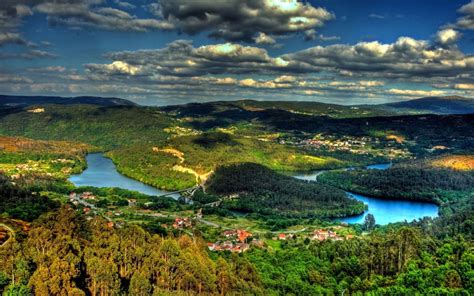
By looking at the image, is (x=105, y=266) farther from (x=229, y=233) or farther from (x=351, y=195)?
(x=351, y=195)

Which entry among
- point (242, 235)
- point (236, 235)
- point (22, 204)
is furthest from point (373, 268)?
point (22, 204)

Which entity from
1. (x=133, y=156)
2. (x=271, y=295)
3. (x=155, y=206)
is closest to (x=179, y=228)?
(x=155, y=206)

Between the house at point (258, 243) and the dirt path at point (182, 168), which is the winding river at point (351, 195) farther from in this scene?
the house at point (258, 243)

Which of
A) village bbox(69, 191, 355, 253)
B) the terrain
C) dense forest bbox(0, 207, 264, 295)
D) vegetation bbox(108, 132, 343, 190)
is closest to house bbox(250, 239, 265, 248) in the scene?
village bbox(69, 191, 355, 253)

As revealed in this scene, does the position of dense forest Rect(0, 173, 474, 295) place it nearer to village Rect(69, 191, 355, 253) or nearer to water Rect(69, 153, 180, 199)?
village Rect(69, 191, 355, 253)

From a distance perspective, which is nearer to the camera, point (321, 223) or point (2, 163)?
point (321, 223)

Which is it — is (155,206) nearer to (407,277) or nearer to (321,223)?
(321,223)
